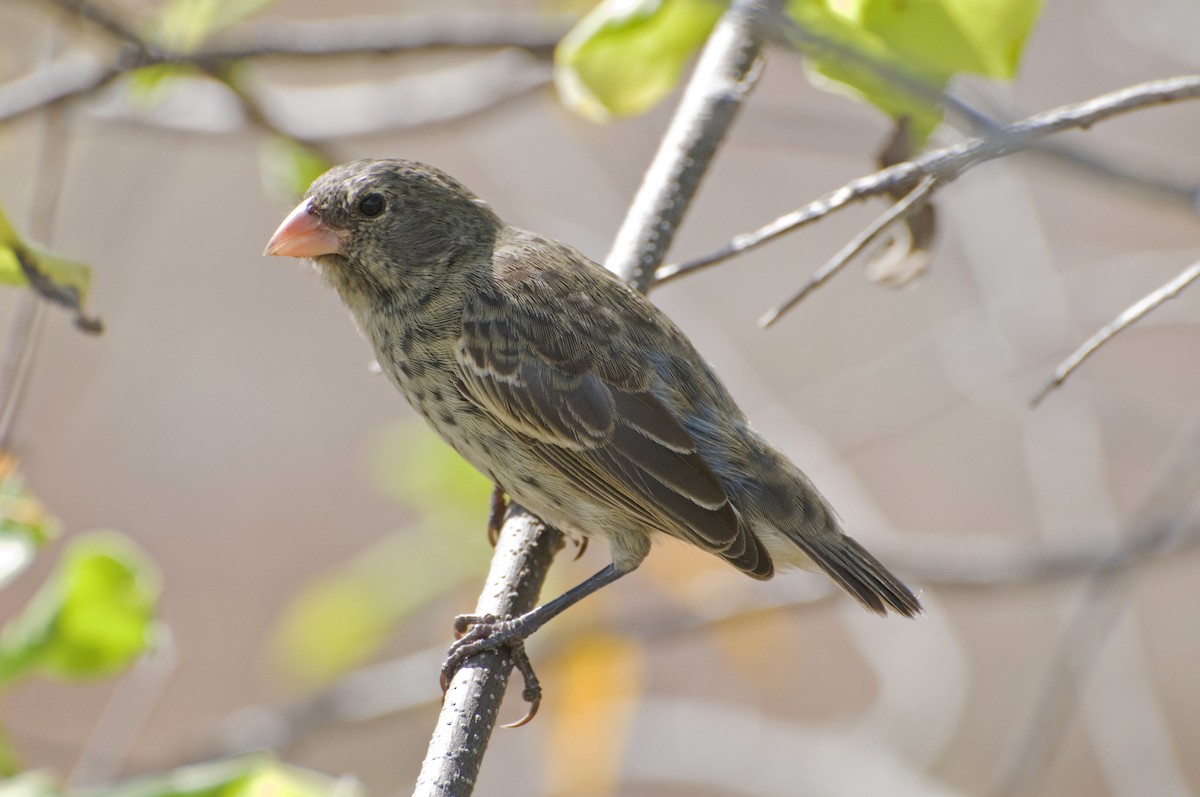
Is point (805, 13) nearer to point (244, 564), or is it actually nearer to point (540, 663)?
point (540, 663)

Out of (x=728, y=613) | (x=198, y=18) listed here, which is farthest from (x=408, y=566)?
(x=198, y=18)

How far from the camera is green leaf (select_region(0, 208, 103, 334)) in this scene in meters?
2.02

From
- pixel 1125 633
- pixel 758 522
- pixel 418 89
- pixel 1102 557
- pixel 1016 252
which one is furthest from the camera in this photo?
pixel 1125 633

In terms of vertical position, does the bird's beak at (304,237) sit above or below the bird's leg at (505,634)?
above

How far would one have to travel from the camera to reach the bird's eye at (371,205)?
311 centimetres

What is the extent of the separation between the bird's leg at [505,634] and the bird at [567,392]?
13 millimetres

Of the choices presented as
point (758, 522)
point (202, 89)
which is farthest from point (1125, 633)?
point (202, 89)

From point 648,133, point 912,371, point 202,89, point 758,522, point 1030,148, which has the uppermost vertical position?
point 648,133

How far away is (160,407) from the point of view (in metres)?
9.73

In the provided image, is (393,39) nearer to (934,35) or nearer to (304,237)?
(304,237)

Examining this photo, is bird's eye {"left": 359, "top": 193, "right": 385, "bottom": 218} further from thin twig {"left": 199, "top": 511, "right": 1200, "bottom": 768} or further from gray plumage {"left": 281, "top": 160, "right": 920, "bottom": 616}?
thin twig {"left": 199, "top": 511, "right": 1200, "bottom": 768}

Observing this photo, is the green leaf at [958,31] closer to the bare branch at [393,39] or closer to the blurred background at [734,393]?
the blurred background at [734,393]

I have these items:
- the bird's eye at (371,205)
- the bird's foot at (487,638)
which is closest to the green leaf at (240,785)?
the bird's foot at (487,638)

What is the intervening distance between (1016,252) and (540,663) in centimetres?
272
